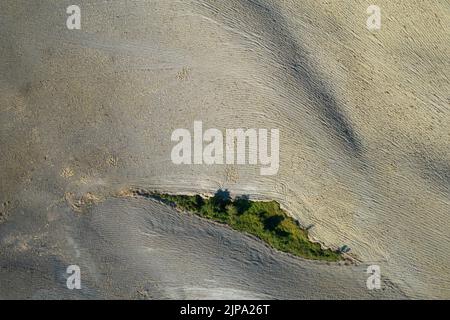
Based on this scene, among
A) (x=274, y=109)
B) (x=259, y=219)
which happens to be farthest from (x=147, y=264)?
(x=274, y=109)

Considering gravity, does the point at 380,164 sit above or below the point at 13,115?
below

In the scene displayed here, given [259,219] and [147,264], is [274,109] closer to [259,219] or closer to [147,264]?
[259,219]

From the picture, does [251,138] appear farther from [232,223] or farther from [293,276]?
[293,276]

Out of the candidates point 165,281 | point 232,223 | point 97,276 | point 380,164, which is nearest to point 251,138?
point 232,223

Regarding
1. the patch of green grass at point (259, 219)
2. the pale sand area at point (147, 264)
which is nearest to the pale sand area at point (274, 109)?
the pale sand area at point (147, 264)

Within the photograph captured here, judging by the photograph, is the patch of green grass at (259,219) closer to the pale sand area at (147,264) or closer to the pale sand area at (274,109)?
the pale sand area at (147,264)

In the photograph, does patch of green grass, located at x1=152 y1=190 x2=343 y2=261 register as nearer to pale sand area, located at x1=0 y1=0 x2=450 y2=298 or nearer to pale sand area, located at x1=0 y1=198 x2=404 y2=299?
pale sand area, located at x1=0 y1=198 x2=404 y2=299

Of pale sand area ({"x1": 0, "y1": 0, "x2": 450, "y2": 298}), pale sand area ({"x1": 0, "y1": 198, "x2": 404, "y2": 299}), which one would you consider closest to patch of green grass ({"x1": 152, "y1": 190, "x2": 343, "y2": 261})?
pale sand area ({"x1": 0, "y1": 198, "x2": 404, "y2": 299})
